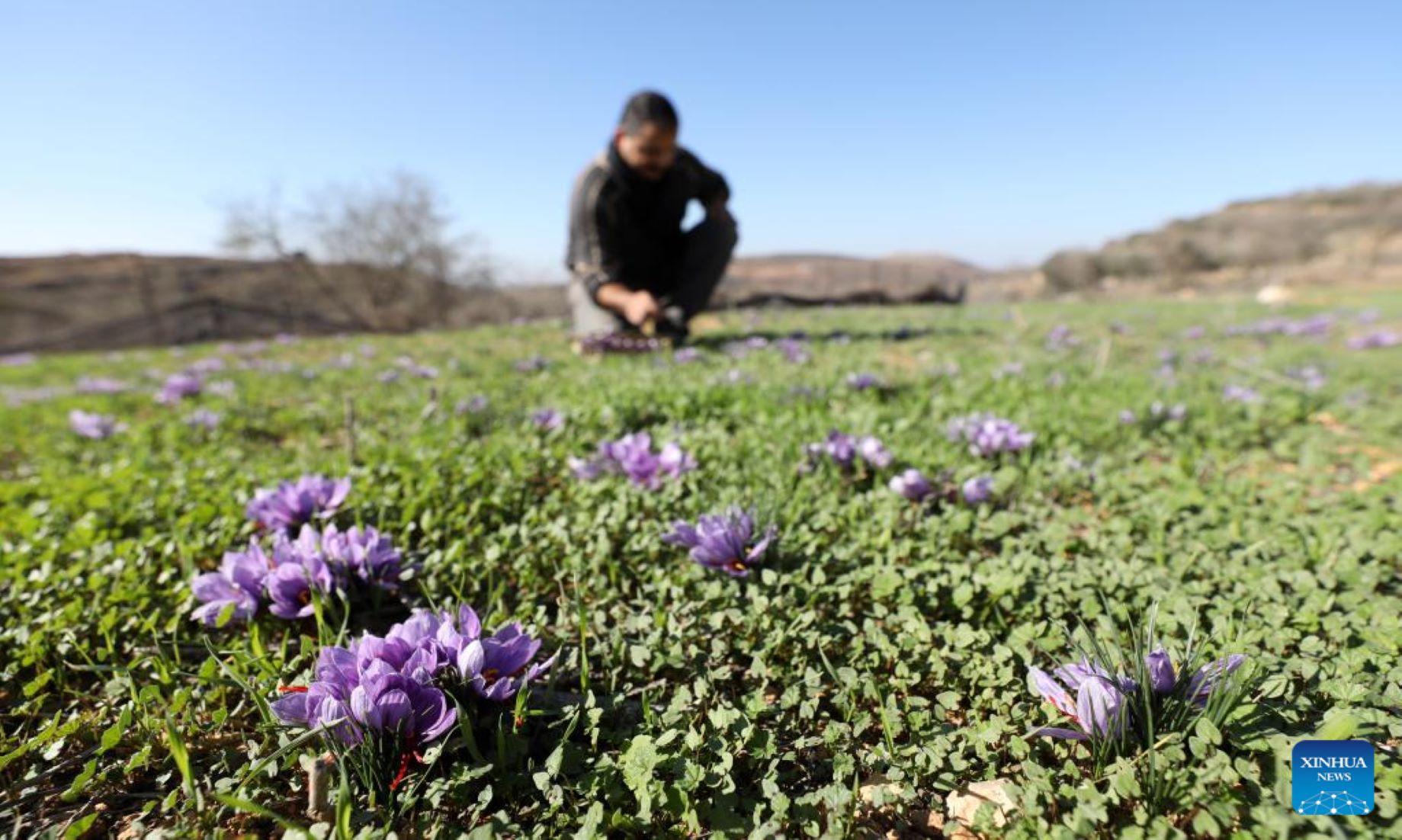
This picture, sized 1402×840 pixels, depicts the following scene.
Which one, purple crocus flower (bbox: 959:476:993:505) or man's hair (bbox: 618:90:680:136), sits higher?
man's hair (bbox: 618:90:680:136)

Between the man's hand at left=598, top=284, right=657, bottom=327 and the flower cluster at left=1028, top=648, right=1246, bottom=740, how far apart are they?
5.26 m

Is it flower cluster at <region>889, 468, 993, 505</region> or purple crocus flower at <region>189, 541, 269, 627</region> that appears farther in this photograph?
flower cluster at <region>889, 468, 993, 505</region>

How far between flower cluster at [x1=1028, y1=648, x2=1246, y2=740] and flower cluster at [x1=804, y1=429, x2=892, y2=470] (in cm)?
130

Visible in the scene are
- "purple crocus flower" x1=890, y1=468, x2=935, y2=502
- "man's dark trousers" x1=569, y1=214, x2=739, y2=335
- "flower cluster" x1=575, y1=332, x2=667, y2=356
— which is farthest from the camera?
"man's dark trousers" x1=569, y1=214, x2=739, y2=335

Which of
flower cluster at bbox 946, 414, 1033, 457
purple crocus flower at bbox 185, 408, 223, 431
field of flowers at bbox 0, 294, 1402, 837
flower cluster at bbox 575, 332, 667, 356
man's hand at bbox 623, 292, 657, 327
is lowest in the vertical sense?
field of flowers at bbox 0, 294, 1402, 837

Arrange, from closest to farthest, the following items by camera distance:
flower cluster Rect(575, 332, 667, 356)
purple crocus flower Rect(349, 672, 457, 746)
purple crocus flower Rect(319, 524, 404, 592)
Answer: purple crocus flower Rect(349, 672, 457, 746), purple crocus flower Rect(319, 524, 404, 592), flower cluster Rect(575, 332, 667, 356)

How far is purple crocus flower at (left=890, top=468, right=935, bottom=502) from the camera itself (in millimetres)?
2256

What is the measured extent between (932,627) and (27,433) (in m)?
5.90

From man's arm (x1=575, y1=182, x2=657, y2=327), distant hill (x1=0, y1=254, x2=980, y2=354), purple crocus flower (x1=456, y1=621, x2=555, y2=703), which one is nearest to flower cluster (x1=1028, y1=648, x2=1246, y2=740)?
purple crocus flower (x1=456, y1=621, x2=555, y2=703)

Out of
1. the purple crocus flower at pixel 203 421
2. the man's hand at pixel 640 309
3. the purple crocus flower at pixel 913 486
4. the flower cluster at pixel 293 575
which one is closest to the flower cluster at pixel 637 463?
the purple crocus flower at pixel 913 486

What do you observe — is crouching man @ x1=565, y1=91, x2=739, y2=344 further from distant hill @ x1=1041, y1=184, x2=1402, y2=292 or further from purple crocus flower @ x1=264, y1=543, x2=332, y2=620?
distant hill @ x1=1041, y1=184, x2=1402, y2=292

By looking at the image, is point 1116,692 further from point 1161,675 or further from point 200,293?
point 200,293

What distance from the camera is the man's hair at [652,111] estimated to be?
19.5ft

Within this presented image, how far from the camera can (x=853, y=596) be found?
1.86m
